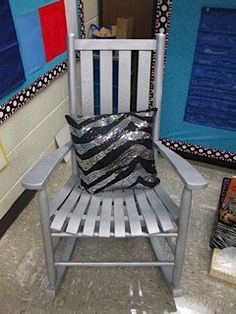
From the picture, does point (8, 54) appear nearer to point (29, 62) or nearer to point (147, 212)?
point (29, 62)

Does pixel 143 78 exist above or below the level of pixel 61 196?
above

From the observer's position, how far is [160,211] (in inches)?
44.6

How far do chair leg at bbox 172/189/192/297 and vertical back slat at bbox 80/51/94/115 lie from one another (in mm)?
608

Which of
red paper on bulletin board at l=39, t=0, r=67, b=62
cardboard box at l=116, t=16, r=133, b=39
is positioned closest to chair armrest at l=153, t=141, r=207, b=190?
red paper on bulletin board at l=39, t=0, r=67, b=62

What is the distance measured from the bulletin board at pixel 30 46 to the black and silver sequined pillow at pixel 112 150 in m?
0.34

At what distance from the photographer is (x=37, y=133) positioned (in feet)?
5.61

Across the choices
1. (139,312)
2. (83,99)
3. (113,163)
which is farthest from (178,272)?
(83,99)

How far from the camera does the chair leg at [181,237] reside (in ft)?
3.38

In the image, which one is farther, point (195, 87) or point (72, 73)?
point (195, 87)

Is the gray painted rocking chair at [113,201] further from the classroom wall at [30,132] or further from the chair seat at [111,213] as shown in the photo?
the classroom wall at [30,132]

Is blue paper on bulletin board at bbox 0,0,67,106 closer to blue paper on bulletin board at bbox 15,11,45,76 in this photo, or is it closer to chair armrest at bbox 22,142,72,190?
blue paper on bulletin board at bbox 15,11,45,76

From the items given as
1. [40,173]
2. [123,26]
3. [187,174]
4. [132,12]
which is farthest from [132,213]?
[132,12]

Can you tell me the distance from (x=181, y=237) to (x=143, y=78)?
0.68 m

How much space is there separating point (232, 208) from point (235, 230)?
11 centimetres
